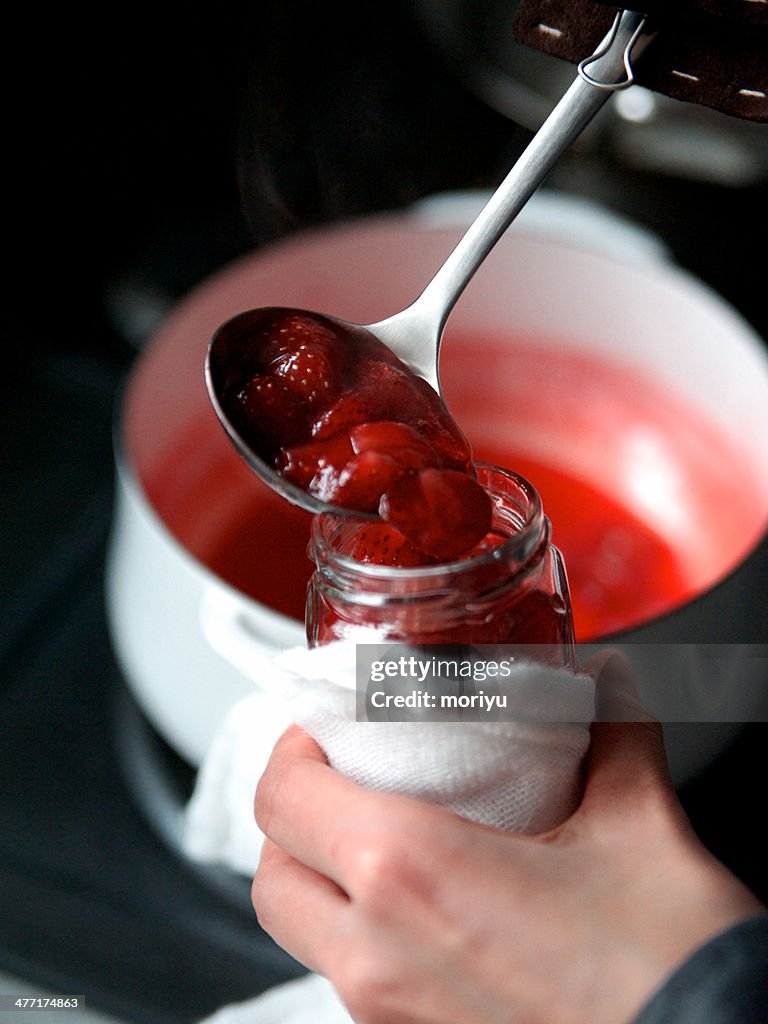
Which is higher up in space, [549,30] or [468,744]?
[549,30]

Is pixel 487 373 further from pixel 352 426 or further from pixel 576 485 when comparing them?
pixel 352 426

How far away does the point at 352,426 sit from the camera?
12.7 inches

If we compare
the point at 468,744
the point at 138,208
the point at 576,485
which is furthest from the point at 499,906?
the point at 138,208

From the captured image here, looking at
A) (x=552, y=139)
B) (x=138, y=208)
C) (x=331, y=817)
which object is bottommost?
(x=138, y=208)

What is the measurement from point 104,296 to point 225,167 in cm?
13

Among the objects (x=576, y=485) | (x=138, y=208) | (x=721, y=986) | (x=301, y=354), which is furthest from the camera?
(x=138, y=208)

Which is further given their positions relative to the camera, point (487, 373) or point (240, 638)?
point (487, 373)

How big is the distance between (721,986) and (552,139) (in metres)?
0.25

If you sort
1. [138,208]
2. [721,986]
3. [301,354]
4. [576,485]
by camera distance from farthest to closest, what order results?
[138,208]
[576,485]
[301,354]
[721,986]

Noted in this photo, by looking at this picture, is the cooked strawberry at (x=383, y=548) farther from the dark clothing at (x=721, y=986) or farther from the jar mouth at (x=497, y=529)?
the dark clothing at (x=721, y=986)

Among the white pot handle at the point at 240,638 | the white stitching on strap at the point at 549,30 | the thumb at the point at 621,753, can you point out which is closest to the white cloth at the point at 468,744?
the thumb at the point at 621,753

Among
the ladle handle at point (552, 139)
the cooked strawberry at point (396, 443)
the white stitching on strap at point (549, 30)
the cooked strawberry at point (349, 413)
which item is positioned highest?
the white stitching on strap at point (549, 30)

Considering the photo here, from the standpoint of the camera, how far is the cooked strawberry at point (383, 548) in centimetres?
32

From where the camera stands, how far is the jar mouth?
0.97ft
